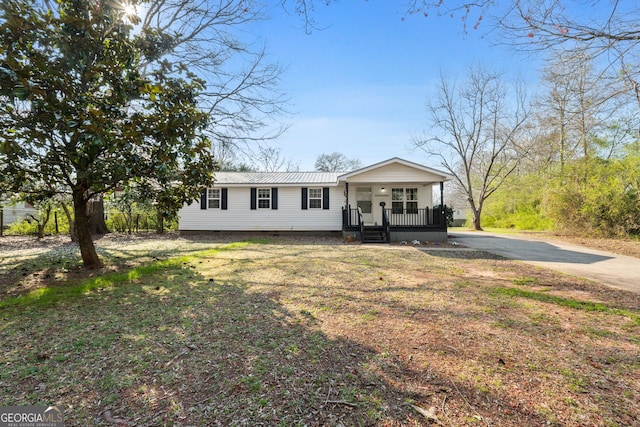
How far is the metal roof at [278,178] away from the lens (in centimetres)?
1522

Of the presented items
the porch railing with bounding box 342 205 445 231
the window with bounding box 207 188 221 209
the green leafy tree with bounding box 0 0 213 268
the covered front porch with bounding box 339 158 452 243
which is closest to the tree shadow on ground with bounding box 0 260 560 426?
the green leafy tree with bounding box 0 0 213 268

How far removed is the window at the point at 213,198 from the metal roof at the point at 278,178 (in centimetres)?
63

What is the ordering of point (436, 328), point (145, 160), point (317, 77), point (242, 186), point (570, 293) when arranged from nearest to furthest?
point (436, 328) → point (570, 293) → point (145, 160) → point (317, 77) → point (242, 186)

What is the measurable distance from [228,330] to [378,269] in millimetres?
4090

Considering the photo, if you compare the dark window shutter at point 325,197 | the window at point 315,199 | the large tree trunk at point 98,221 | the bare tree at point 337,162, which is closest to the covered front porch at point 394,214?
the dark window shutter at point 325,197

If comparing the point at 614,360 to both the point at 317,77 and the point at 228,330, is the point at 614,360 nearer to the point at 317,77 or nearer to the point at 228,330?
the point at 228,330

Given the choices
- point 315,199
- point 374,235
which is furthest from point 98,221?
point 374,235

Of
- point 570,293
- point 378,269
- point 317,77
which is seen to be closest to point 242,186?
point 317,77

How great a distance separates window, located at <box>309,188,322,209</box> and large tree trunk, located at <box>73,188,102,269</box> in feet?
33.5

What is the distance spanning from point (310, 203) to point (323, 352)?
1288 centimetres

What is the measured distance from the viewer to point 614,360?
8.36 ft

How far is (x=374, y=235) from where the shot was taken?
13000 mm

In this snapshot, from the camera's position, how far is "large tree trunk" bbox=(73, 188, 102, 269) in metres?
5.88

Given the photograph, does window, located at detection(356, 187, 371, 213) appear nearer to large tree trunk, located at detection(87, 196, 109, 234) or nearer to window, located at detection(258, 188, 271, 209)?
window, located at detection(258, 188, 271, 209)
